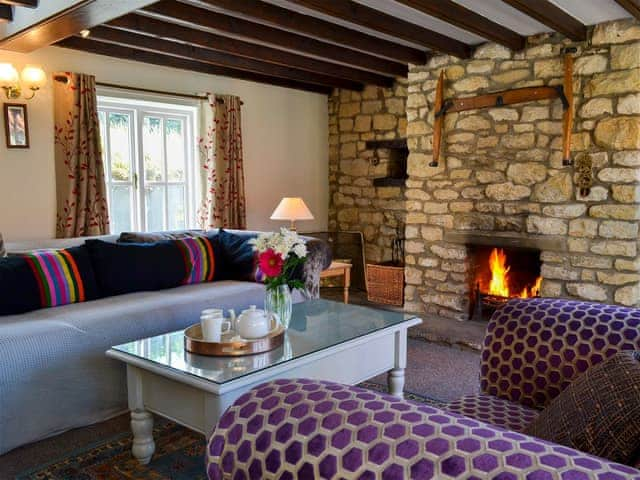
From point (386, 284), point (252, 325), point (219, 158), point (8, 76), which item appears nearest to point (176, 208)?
point (219, 158)

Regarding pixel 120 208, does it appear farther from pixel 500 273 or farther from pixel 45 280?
pixel 500 273

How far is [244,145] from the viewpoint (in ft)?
18.5

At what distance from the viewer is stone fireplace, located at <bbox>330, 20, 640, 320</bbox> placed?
3787 millimetres

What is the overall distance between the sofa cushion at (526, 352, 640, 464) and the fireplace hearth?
10.5 feet

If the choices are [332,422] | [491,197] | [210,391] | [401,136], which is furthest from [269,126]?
[332,422]

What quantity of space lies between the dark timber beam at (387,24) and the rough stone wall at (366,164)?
4.44 ft

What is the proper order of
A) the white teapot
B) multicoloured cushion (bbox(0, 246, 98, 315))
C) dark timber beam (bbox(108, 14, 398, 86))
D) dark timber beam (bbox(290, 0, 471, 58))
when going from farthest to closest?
1. dark timber beam (bbox(108, 14, 398, 86))
2. dark timber beam (bbox(290, 0, 471, 58))
3. multicoloured cushion (bbox(0, 246, 98, 315))
4. the white teapot

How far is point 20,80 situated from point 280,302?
9.18 feet

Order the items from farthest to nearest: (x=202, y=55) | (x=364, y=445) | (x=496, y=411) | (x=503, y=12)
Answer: (x=202, y=55) < (x=503, y=12) < (x=496, y=411) < (x=364, y=445)

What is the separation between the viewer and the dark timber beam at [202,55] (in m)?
4.01

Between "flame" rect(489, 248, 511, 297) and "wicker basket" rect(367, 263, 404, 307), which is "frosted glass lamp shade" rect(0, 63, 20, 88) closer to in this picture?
"wicker basket" rect(367, 263, 404, 307)

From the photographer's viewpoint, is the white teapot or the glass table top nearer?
the glass table top

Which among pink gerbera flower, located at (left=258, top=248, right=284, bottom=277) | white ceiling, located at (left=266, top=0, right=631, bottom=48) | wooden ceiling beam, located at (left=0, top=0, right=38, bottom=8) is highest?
white ceiling, located at (left=266, top=0, right=631, bottom=48)

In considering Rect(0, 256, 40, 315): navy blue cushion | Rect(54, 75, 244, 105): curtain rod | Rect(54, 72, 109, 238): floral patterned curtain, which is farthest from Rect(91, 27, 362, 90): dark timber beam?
Rect(0, 256, 40, 315): navy blue cushion
